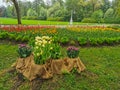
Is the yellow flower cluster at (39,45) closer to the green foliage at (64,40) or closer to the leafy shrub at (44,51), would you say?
the leafy shrub at (44,51)

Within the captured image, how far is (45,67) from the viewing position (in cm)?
620

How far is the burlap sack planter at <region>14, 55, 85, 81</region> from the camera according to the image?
6.11 m

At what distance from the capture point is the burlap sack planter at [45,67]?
6113 millimetres

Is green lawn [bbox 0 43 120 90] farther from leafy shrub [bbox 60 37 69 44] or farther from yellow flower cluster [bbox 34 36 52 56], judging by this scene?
leafy shrub [bbox 60 37 69 44]

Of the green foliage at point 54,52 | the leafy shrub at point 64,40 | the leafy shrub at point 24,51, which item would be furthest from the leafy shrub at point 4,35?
the green foliage at point 54,52

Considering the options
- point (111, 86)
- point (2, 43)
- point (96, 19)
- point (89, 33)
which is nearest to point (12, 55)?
point (2, 43)

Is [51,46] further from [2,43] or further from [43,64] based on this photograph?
[2,43]

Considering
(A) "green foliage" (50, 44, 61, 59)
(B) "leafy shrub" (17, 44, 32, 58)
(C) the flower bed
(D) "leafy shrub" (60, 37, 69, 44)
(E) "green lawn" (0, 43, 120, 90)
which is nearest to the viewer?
(E) "green lawn" (0, 43, 120, 90)

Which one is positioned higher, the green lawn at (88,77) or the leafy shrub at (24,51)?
the leafy shrub at (24,51)

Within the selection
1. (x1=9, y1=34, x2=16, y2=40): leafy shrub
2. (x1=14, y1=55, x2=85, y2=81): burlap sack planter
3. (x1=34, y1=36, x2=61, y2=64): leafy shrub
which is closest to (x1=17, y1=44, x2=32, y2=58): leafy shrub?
(x1=14, y1=55, x2=85, y2=81): burlap sack planter

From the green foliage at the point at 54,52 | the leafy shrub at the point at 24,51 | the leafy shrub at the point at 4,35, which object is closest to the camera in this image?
the green foliage at the point at 54,52

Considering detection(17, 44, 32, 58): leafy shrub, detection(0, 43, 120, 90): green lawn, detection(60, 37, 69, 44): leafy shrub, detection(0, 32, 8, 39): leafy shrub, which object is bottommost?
detection(0, 43, 120, 90): green lawn

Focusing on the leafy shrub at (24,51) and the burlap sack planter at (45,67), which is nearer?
the burlap sack planter at (45,67)

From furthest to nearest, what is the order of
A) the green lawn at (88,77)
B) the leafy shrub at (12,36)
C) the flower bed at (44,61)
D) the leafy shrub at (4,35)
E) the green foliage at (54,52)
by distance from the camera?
1. the leafy shrub at (4,35)
2. the leafy shrub at (12,36)
3. the green foliage at (54,52)
4. the flower bed at (44,61)
5. the green lawn at (88,77)
